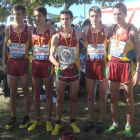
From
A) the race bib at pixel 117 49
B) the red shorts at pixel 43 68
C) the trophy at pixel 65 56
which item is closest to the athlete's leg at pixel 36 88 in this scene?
the red shorts at pixel 43 68

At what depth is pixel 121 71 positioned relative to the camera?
10.5 feet

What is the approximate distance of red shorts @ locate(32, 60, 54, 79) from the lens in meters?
3.40

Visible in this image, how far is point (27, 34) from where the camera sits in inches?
137

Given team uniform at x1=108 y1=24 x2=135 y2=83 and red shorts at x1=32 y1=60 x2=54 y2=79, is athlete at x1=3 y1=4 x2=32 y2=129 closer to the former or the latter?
Result: red shorts at x1=32 y1=60 x2=54 y2=79

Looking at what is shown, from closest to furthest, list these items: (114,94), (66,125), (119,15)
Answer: (119,15) → (114,94) → (66,125)

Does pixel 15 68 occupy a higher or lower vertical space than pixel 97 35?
lower

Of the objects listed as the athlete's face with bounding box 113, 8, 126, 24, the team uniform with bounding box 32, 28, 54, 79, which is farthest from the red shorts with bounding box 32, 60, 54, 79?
the athlete's face with bounding box 113, 8, 126, 24

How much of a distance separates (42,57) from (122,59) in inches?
54.2

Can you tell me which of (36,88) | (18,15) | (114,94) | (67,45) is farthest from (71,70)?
(18,15)

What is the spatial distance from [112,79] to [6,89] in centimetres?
348

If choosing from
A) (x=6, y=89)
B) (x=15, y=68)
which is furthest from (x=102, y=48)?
(x=6, y=89)

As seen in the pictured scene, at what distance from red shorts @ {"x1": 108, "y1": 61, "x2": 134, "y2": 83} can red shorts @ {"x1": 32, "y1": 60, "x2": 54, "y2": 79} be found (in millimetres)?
1055

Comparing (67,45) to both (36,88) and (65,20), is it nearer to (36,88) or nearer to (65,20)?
(65,20)

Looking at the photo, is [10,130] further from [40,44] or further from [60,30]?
[60,30]
